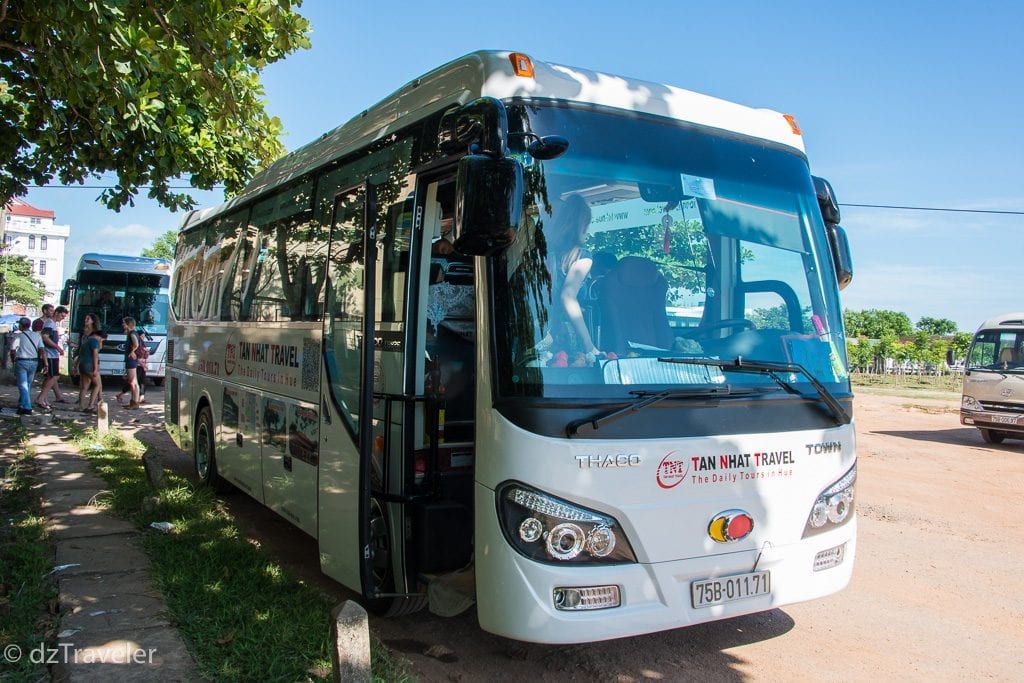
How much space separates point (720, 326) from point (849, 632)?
2254mm

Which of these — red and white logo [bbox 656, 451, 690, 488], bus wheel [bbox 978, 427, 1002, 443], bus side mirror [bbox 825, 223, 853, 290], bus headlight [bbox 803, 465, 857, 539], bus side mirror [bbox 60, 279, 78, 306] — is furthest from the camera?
bus side mirror [bbox 60, 279, 78, 306]

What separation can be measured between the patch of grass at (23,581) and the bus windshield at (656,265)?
9.62ft

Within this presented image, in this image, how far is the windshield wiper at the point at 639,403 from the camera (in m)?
3.58

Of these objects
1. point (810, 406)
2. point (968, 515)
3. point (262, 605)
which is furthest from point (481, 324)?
point (968, 515)

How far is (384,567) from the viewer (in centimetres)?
463

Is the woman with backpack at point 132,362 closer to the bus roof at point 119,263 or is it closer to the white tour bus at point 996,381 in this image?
the bus roof at point 119,263

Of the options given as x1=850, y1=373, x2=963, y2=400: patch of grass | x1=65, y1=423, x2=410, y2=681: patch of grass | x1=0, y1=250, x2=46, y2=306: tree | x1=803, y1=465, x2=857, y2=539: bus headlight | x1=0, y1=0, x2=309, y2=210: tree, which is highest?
x1=0, y1=250, x2=46, y2=306: tree

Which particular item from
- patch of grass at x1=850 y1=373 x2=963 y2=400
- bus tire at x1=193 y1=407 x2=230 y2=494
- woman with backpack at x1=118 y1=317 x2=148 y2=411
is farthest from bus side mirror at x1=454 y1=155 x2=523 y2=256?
patch of grass at x1=850 y1=373 x2=963 y2=400

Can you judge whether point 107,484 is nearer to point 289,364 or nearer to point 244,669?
point 289,364

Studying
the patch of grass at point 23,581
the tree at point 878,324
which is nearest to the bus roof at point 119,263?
the patch of grass at point 23,581

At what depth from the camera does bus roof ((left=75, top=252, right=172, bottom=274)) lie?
20.7m

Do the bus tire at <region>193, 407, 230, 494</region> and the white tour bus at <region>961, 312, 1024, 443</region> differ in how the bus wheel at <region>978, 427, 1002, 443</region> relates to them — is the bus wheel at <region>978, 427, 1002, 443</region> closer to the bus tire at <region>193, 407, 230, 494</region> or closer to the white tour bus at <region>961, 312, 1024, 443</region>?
the white tour bus at <region>961, 312, 1024, 443</region>

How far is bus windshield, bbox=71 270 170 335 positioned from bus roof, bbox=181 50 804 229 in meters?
17.8

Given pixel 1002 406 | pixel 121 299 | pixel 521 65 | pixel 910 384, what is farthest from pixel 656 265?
pixel 910 384
